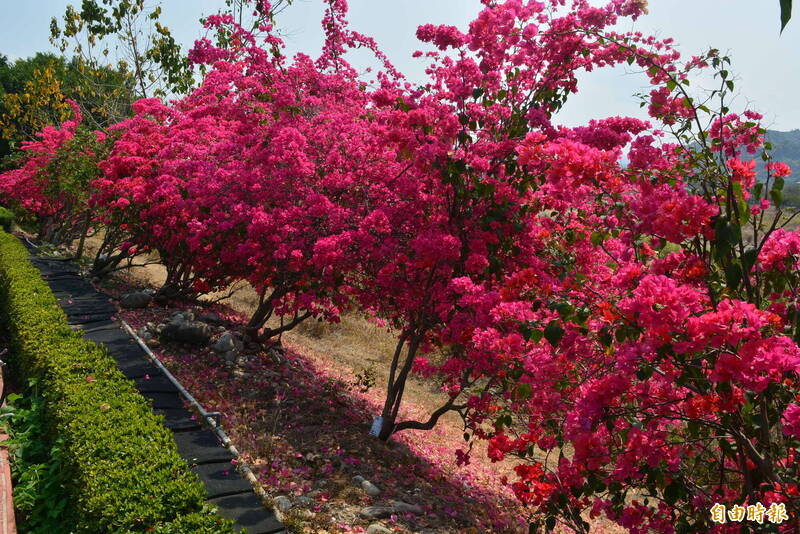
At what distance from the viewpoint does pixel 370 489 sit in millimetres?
5207

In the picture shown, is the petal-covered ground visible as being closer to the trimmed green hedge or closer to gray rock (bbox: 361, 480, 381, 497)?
gray rock (bbox: 361, 480, 381, 497)

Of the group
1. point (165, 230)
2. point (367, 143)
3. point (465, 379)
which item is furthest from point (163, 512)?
point (165, 230)

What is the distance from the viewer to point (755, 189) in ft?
10.3

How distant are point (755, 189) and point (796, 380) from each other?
109 centimetres

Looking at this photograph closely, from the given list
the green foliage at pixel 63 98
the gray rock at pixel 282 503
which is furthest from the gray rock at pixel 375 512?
the green foliage at pixel 63 98

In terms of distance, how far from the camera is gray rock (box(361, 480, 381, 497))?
5.18 m

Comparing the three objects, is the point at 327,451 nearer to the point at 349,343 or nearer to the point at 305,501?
the point at 305,501

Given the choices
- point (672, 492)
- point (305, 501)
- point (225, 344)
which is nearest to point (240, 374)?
point (225, 344)

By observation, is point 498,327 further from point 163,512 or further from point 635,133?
point 163,512

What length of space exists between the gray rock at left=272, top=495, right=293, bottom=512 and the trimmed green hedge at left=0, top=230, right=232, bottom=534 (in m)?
0.74

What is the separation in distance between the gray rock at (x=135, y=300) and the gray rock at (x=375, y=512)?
6.20 metres

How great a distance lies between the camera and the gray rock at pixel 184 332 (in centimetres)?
796

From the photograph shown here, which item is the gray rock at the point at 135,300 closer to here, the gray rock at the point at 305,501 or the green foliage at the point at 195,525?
the gray rock at the point at 305,501

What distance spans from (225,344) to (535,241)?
4.79 m
